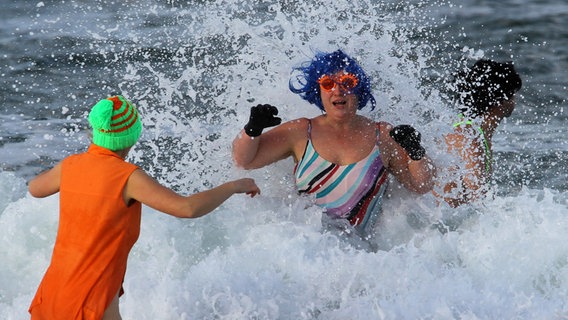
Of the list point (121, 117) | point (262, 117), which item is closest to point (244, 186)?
point (121, 117)

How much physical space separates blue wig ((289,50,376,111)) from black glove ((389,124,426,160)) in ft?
1.36

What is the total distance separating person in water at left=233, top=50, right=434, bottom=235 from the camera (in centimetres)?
540

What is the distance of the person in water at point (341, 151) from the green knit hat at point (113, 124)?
4.64 feet

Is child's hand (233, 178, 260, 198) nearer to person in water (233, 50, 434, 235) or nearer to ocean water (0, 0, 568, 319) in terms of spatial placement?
ocean water (0, 0, 568, 319)

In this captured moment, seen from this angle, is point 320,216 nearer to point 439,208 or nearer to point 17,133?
point 439,208

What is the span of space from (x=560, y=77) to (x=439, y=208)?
534 cm

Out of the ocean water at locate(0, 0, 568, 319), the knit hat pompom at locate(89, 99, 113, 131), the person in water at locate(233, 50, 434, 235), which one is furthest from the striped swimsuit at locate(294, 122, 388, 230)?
the knit hat pompom at locate(89, 99, 113, 131)

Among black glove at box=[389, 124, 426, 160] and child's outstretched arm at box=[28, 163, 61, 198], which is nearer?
child's outstretched arm at box=[28, 163, 61, 198]

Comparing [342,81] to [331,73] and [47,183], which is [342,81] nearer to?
[331,73]

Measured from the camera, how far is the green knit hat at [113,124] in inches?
154

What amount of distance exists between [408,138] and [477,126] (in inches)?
27.9

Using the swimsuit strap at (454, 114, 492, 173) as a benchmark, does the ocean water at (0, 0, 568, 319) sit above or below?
below

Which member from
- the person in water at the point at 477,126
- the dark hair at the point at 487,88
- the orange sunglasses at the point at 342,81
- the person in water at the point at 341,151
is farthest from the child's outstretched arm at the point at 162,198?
the dark hair at the point at 487,88

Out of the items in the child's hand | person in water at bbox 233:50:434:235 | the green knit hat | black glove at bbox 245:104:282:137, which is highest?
the green knit hat
